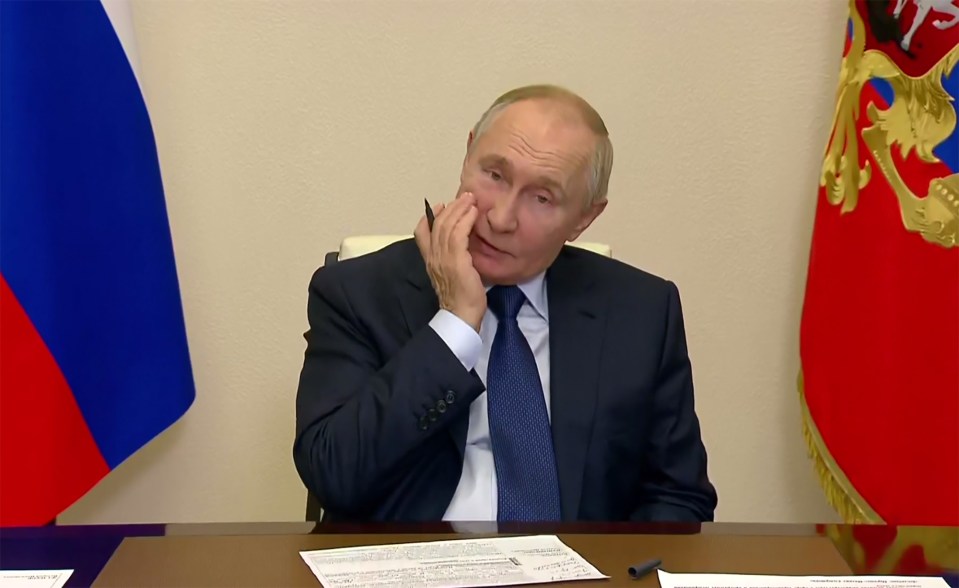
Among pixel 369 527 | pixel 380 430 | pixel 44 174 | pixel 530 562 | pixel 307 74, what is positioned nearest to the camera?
pixel 530 562

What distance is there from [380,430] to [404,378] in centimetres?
9

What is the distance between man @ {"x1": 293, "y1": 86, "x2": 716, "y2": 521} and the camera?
1.62m

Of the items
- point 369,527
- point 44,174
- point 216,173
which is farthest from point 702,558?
point 216,173

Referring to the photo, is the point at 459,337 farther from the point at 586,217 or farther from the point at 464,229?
the point at 586,217

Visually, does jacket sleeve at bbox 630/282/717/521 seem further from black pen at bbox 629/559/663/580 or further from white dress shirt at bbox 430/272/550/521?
black pen at bbox 629/559/663/580

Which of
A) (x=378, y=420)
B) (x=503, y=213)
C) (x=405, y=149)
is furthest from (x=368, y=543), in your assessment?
(x=405, y=149)

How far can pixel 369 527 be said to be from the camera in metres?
1.40

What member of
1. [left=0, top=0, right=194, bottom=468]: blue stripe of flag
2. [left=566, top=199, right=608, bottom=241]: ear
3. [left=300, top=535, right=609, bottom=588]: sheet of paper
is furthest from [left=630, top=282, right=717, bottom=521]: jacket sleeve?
[left=0, top=0, right=194, bottom=468]: blue stripe of flag

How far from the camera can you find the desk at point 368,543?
121cm

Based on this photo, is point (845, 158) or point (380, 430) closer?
point (380, 430)

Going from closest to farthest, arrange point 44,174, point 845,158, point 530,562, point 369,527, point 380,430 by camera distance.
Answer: point 530,562 → point 369,527 → point 380,430 → point 44,174 → point 845,158

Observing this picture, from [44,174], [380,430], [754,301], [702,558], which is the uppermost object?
[44,174]

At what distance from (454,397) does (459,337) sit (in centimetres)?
10

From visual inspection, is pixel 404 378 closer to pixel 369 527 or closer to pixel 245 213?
pixel 369 527
